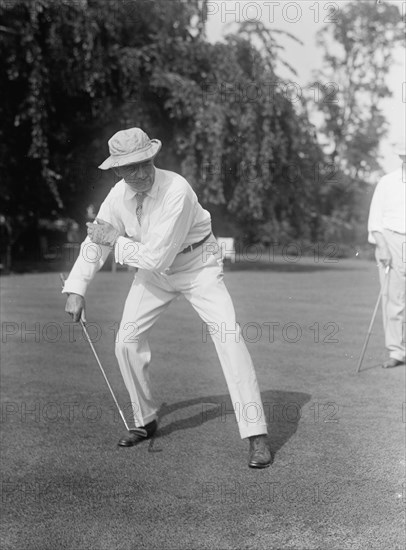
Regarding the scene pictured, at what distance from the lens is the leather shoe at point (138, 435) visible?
5531 mm

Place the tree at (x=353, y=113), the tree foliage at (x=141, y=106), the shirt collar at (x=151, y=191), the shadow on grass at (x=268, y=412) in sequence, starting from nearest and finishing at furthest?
the shirt collar at (x=151, y=191) → the shadow on grass at (x=268, y=412) → the tree foliage at (x=141, y=106) → the tree at (x=353, y=113)

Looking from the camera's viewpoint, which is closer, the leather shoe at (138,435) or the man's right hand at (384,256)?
the leather shoe at (138,435)

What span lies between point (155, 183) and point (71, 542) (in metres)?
2.31

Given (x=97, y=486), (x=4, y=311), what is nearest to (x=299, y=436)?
(x=97, y=486)

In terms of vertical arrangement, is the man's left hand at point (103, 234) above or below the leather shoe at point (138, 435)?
above

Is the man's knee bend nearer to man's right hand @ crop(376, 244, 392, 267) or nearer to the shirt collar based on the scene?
the shirt collar

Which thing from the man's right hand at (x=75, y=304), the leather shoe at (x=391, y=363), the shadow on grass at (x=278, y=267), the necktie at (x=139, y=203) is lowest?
the shadow on grass at (x=278, y=267)

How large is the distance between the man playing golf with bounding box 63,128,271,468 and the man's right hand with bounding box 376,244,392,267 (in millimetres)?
3556

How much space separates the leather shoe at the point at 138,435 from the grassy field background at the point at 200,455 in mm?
90

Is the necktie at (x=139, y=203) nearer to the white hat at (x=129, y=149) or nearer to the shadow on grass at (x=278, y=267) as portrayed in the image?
the white hat at (x=129, y=149)

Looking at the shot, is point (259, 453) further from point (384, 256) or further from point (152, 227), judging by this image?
point (384, 256)

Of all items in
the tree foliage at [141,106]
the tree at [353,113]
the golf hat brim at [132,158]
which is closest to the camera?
the golf hat brim at [132,158]

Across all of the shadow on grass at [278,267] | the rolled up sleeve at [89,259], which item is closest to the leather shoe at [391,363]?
the rolled up sleeve at [89,259]

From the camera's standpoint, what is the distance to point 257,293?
18.1m
